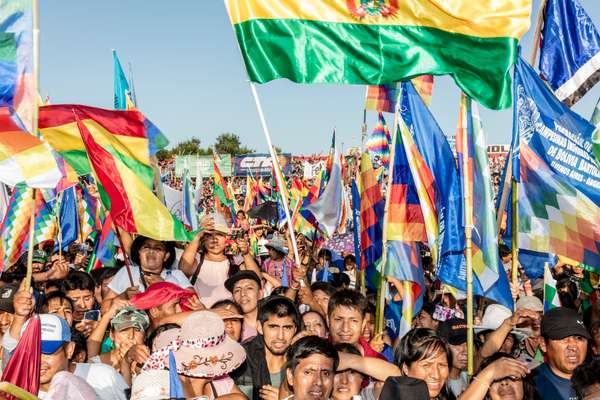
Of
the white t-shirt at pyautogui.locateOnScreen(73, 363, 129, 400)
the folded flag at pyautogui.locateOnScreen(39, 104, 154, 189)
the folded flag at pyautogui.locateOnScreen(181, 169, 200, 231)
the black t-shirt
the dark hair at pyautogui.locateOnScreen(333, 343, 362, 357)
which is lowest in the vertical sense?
the black t-shirt

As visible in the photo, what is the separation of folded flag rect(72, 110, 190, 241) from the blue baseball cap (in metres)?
1.50

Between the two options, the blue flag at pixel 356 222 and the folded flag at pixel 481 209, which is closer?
the folded flag at pixel 481 209

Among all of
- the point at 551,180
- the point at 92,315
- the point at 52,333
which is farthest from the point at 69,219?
the point at 551,180

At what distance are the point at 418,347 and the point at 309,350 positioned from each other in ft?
2.02

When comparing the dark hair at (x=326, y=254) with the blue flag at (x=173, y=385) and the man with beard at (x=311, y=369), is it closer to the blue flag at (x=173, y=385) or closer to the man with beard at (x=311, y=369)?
the man with beard at (x=311, y=369)

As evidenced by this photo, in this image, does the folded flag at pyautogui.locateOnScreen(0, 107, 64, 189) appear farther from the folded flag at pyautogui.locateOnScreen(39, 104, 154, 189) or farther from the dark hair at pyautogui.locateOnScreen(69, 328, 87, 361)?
the folded flag at pyautogui.locateOnScreen(39, 104, 154, 189)

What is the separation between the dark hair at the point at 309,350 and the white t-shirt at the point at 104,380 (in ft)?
3.40

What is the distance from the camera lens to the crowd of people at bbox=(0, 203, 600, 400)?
3.57m

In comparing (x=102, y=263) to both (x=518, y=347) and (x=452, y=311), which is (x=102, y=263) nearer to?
(x=452, y=311)

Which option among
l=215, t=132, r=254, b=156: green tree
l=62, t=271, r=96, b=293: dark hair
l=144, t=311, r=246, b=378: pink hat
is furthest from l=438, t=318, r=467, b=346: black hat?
l=215, t=132, r=254, b=156: green tree

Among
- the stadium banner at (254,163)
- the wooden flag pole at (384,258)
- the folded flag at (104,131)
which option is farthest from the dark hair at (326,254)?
the stadium banner at (254,163)

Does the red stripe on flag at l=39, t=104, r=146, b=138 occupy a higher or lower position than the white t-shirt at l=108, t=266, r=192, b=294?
higher

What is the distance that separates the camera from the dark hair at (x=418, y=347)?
3775 millimetres

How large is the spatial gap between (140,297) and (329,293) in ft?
6.33
